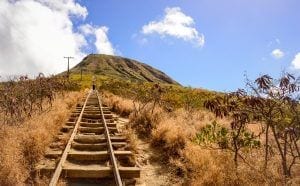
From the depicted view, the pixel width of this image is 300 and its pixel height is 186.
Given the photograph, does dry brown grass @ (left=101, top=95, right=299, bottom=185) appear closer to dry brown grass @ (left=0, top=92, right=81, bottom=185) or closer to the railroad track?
the railroad track

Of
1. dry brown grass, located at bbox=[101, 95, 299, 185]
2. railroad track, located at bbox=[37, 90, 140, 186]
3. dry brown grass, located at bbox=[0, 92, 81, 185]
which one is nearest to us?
dry brown grass, located at bbox=[0, 92, 81, 185]

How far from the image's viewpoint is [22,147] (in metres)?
8.83

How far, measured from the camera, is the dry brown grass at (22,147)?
6.96 meters

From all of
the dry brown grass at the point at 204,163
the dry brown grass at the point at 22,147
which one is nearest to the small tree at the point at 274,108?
the dry brown grass at the point at 204,163

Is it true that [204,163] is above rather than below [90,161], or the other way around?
above

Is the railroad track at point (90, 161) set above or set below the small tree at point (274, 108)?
below

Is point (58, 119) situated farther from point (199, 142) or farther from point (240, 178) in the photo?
point (240, 178)

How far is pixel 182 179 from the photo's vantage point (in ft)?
27.6

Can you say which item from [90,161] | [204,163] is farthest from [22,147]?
[204,163]

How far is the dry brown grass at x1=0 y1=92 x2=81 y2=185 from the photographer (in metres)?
6.96

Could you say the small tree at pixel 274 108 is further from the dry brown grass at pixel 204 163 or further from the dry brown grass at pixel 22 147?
the dry brown grass at pixel 22 147

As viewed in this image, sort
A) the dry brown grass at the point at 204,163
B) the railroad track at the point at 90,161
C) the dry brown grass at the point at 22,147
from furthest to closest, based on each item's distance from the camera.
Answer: the railroad track at the point at 90,161 → the dry brown grass at the point at 204,163 → the dry brown grass at the point at 22,147

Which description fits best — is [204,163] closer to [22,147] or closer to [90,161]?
[90,161]

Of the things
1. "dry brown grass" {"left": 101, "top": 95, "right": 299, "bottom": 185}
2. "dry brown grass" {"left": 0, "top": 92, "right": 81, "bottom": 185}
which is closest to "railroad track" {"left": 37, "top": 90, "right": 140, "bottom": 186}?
"dry brown grass" {"left": 0, "top": 92, "right": 81, "bottom": 185}
